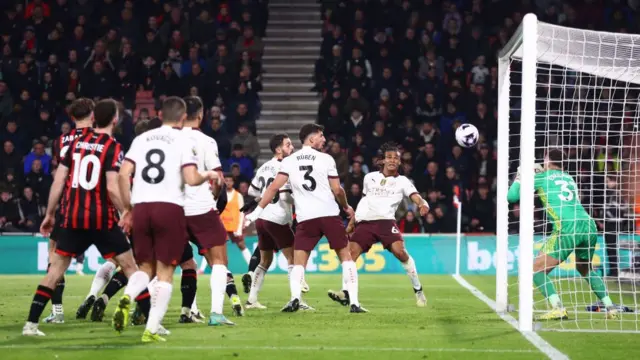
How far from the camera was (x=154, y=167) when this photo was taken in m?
8.74

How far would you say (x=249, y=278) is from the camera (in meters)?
14.9

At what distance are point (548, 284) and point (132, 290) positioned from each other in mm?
5107

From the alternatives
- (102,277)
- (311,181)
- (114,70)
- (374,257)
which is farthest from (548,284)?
(114,70)

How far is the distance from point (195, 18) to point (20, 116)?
17.2 feet

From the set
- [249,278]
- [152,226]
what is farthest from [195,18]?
[152,226]

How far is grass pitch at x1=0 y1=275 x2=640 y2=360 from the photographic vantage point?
828 centimetres

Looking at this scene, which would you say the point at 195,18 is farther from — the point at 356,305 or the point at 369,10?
the point at 356,305

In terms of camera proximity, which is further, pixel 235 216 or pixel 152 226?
pixel 235 216

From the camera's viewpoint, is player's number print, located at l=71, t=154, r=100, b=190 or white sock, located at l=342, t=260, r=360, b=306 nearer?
player's number print, located at l=71, t=154, r=100, b=190

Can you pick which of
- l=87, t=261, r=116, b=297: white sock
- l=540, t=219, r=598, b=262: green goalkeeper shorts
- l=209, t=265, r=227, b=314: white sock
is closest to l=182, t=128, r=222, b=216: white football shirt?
l=209, t=265, r=227, b=314: white sock

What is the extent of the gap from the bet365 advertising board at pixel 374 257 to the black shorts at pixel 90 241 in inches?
486

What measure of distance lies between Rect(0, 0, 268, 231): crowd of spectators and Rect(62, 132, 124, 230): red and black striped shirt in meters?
13.5

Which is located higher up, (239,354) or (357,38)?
(357,38)

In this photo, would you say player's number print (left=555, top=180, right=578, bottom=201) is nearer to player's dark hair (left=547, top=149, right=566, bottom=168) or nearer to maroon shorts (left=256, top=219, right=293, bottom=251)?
player's dark hair (left=547, top=149, right=566, bottom=168)
